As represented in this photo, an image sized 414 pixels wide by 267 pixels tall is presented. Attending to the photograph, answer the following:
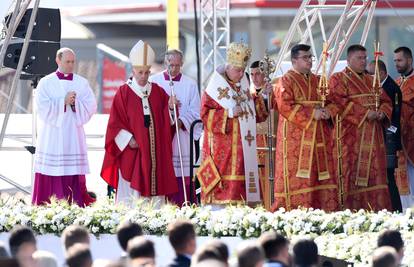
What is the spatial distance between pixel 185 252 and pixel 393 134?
25.1ft

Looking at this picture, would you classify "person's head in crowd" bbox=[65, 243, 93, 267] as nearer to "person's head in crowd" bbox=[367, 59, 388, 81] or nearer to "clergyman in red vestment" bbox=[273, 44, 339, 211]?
"clergyman in red vestment" bbox=[273, 44, 339, 211]

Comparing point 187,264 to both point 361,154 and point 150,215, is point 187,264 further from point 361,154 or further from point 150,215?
point 361,154

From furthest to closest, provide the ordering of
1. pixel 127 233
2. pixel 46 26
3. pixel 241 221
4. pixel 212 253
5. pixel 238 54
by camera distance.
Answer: pixel 46 26, pixel 238 54, pixel 241 221, pixel 127 233, pixel 212 253

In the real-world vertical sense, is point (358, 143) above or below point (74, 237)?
above

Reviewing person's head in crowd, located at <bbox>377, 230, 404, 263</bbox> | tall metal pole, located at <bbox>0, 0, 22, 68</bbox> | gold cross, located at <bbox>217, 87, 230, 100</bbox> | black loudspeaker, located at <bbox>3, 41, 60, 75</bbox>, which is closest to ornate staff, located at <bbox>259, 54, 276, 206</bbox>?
gold cross, located at <bbox>217, 87, 230, 100</bbox>

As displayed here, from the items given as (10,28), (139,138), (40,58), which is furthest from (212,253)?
(40,58)

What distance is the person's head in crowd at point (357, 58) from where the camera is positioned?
49.2ft

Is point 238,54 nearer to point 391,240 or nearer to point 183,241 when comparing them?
point 391,240

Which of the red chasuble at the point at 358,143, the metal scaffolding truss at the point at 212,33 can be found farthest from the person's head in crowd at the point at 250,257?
the metal scaffolding truss at the point at 212,33

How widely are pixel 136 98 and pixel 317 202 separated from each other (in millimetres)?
2351

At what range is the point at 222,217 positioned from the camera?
→ 12.7 m

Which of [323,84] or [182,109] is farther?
[182,109]

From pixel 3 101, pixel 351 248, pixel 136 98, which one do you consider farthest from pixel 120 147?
pixel 3 101

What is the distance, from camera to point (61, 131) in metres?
16.0
